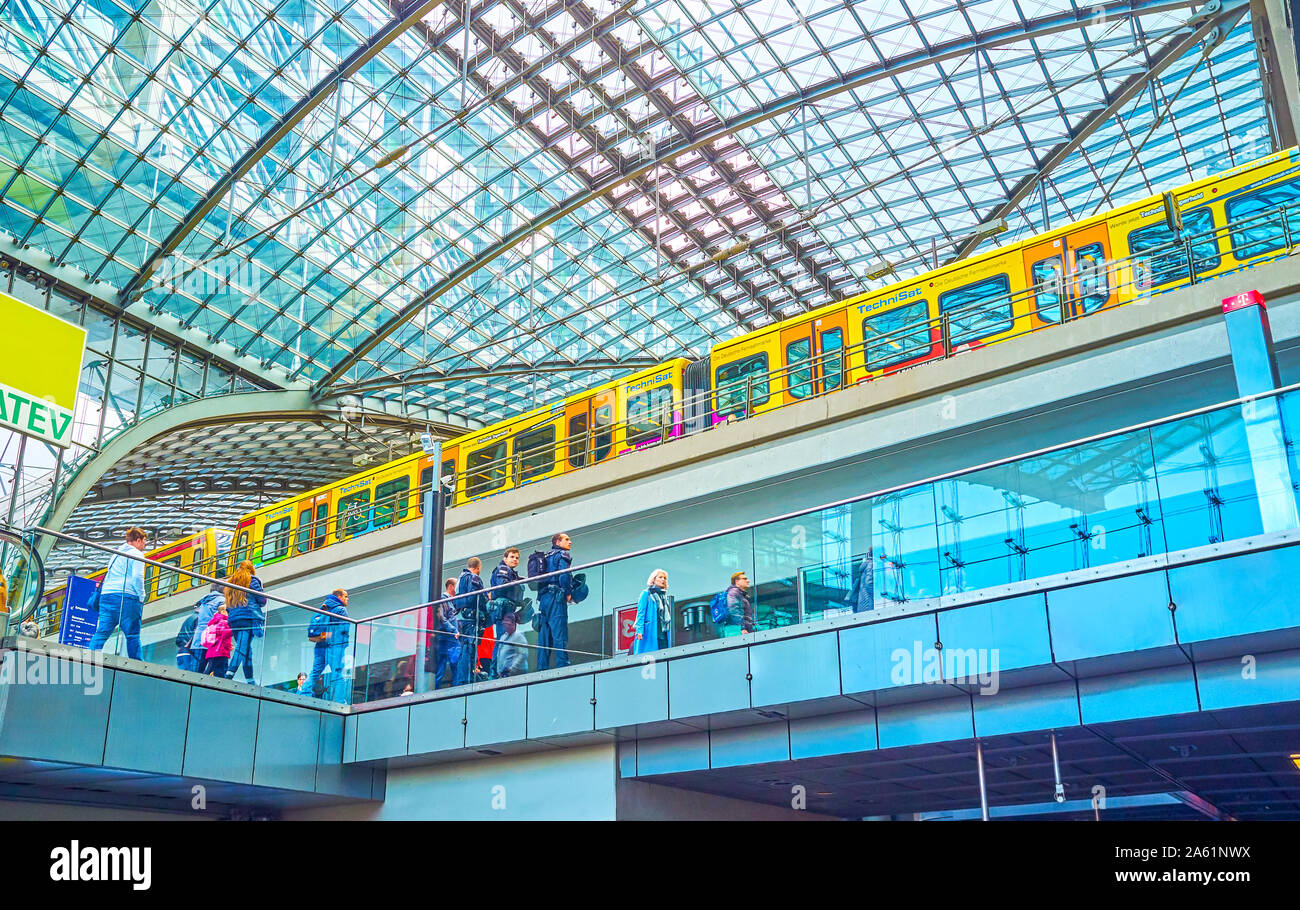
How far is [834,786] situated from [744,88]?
25.3 m

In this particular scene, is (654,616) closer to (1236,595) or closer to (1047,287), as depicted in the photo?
(1236,595)

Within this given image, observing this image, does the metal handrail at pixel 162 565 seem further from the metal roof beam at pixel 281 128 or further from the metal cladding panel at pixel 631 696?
the metal roof beam at pixel 281 128

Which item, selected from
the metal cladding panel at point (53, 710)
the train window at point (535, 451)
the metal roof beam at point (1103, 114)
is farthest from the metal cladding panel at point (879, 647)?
the metal roof beam at point (1103, 114)

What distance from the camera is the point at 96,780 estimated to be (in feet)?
45.8

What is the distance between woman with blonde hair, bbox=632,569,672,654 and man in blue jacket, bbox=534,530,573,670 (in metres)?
1.14

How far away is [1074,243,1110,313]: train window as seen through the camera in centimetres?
1889

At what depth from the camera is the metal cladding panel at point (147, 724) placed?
12938 mm

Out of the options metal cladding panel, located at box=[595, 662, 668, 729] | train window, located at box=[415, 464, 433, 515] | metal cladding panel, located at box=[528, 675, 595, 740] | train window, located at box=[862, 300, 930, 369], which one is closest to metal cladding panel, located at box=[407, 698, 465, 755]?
metal cladding panel, located at box=[528, 675, 595, 740]

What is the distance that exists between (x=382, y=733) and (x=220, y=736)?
2364mm

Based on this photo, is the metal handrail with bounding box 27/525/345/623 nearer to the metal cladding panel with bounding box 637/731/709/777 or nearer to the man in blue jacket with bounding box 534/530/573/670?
the man in blue jacket with bounding box 534/530/573/670

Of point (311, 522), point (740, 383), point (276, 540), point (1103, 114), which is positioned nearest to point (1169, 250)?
point (740, 383)

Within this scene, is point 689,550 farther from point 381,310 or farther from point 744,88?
point 381,310

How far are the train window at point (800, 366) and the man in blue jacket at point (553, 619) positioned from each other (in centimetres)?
934
